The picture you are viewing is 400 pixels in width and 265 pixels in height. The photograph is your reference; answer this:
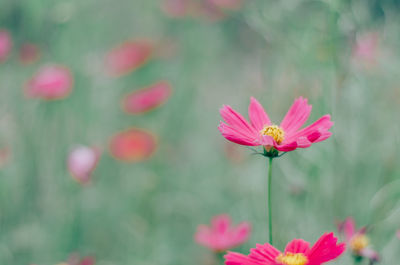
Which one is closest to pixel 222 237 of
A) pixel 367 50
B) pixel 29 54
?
pixel 367 50

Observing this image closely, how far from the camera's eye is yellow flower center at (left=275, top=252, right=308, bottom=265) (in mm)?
460

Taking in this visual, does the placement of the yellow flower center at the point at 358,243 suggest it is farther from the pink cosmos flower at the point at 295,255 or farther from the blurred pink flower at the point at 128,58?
the blurred pink flower at the point at 128,58

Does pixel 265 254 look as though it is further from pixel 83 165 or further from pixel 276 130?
pixel 83 165

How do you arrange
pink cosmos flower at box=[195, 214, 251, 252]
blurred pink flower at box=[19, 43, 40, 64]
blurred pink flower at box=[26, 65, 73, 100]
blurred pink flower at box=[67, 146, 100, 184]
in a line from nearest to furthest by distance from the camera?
1. pink cosmos flower at box=[195, 214, 251, 252]
2. blurred pink flower at box=[67, 146, 100, 184]
3. blurred pink flower at box=[26, 65, 73, 100]
4. blurred pink flower at box=[19, 43, 40, 64]

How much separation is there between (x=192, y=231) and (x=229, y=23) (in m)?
1.77

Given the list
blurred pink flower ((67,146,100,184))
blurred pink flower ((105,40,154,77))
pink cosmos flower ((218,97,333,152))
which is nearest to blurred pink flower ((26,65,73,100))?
blurred pink flower ((67,146,100,184))

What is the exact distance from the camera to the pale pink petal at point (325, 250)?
1.39 feet

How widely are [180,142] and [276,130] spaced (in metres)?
1.31

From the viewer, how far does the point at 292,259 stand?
18.3 inches

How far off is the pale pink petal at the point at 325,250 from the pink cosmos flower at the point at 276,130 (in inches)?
3.6

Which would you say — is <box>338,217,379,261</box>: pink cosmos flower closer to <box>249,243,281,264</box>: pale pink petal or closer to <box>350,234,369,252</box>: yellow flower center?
<box>350,234,369,252</box>: yellow flower center

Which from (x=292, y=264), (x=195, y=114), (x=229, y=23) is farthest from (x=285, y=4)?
(x=229, y=23)

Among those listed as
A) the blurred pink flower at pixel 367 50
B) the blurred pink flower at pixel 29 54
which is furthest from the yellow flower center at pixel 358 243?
the blurred pink flower at pixel 29 54

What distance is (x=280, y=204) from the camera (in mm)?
1089
